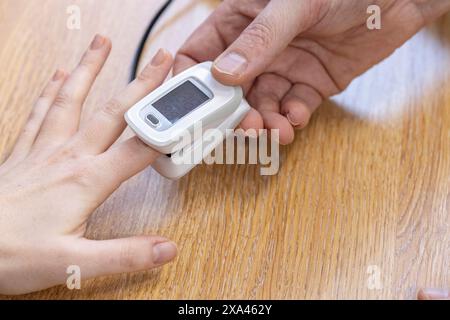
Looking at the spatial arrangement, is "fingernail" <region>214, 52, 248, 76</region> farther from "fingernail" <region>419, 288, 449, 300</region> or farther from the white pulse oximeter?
"fingernail" <region>419, 288, 449, 300</region>

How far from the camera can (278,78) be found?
2.73 feet

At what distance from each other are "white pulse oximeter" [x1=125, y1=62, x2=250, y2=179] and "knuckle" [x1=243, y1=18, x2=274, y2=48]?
6cm

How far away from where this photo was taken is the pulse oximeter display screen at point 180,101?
65cm

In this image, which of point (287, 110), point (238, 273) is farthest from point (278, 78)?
point (238, 273)

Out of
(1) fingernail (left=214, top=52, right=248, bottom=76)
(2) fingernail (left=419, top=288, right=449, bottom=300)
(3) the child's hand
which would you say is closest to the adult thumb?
(1) fingernail (left=214, top=52, right=248, bottom=76)

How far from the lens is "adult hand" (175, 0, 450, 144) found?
76cm

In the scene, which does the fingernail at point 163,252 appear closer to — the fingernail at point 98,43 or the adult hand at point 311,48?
the adult hand at point 311,48

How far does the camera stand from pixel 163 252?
0.63 metres

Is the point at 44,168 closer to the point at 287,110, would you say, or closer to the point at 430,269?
the point at 287,110

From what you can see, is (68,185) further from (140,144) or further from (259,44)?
(259,44)

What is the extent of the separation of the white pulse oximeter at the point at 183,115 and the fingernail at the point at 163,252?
9cm

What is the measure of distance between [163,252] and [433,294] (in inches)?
11.5

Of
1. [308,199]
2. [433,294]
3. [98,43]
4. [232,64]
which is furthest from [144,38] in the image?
[433,294]
